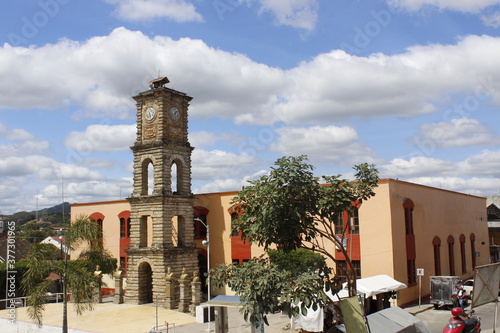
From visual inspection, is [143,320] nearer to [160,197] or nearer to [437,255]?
[160,197]

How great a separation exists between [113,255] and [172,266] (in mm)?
10856

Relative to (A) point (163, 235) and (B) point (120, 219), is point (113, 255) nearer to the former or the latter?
(B) point (120, 219)

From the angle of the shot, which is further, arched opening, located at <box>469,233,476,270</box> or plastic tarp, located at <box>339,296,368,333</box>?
arched opening, located at <box>469,233,476,270</box>

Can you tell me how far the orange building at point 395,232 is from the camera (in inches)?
1107

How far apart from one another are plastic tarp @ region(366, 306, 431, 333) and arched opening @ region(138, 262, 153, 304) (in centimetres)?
1939

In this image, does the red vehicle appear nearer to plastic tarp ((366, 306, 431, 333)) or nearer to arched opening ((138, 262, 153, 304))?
plastic tarp ((366, 306, 431, 333))

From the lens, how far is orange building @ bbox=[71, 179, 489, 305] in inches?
1107

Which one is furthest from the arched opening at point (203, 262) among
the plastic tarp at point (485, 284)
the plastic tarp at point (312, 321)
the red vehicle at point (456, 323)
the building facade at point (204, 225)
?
the plastic tarp at point (485, 284)

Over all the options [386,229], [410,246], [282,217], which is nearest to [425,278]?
[410,246]

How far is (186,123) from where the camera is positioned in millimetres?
33906

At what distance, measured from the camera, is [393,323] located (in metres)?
16.5

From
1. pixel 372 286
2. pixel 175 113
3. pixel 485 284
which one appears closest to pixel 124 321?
pixel 372 286

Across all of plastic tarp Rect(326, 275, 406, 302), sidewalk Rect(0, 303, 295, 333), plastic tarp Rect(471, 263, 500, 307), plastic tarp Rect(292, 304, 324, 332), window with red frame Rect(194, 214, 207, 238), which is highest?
window with red frame Rect(194, 214, 207, 238)

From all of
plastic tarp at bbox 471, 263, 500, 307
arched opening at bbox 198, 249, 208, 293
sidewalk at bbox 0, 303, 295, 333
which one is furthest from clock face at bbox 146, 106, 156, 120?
plastic tarp at bbox 471, 263, 500, 307
